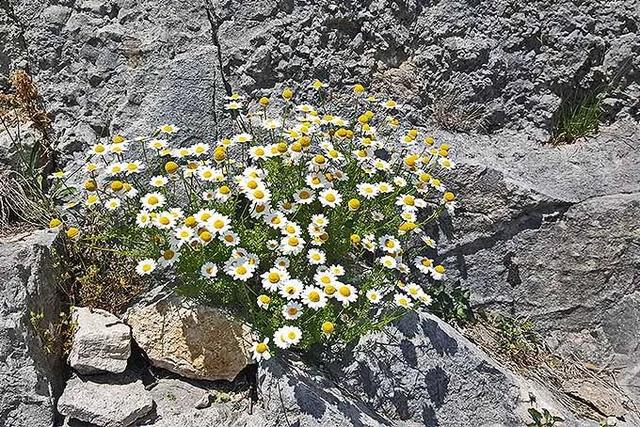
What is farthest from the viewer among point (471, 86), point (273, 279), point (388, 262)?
point (471, 86)

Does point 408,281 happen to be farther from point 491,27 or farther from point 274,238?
point 491,27

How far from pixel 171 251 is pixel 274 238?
454mm

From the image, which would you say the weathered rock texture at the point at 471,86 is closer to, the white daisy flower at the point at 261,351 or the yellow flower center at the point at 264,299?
the yellow flower center at the point at 264,299

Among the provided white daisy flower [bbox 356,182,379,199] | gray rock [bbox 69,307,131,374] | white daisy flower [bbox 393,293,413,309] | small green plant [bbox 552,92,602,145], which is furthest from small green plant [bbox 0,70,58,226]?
small green plant [bbox 552,92,602,145]

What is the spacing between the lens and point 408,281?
3.76m

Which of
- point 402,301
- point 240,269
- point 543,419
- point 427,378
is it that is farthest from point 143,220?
point 543,419

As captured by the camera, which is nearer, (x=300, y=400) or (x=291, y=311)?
(x=291, y=311)

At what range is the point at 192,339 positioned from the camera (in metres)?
3.09

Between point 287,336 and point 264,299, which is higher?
point 264,299

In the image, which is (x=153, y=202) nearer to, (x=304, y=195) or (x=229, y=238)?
(x=229, y=238)

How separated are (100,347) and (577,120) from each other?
303 cm

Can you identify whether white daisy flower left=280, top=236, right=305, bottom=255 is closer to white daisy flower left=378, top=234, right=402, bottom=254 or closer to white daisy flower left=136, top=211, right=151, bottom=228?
white daisy flower left=378, top=234, right=402, bottom=254

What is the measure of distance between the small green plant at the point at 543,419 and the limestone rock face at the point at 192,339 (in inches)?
56.1

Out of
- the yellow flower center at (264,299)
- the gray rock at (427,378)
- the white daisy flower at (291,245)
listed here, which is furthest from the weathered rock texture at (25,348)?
the gray rock at (427,378)
